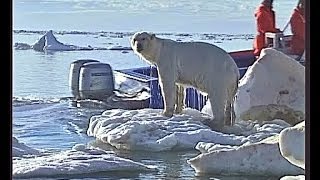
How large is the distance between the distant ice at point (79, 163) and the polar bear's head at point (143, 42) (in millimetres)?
307

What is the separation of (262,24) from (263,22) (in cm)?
1

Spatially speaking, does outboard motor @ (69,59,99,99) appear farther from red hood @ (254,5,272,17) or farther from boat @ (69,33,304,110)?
red hood @ (254,5,272,17)

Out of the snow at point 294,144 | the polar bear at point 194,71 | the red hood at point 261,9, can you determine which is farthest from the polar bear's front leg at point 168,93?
the snow at point 294,144

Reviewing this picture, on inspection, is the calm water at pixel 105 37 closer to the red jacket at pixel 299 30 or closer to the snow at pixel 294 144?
the red jacket at pixel 299 30

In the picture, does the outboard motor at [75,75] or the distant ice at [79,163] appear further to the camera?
the outboard motor at [75,75]

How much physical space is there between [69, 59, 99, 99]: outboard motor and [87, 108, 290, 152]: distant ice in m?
0.09

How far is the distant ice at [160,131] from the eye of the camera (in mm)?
1374

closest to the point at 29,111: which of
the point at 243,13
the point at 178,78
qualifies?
the point at 178,78

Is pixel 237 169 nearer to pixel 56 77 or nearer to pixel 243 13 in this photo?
pixel 243 13

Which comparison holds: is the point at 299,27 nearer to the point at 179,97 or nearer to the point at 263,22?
the point at 263,22

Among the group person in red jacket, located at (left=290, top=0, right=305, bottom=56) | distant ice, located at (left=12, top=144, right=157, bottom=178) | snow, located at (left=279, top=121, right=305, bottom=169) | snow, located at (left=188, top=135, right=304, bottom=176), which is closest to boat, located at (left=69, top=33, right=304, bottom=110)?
distant ice, located at (left=12, top=144, right=157, bottom=178)

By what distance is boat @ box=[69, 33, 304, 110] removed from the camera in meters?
1.43

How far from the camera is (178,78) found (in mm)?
1532

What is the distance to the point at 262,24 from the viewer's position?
4.76ft
